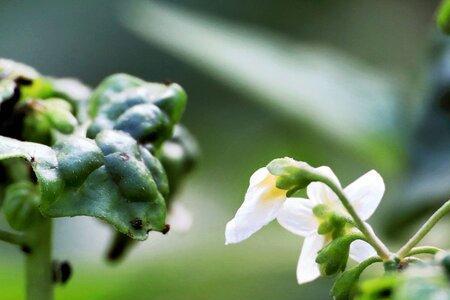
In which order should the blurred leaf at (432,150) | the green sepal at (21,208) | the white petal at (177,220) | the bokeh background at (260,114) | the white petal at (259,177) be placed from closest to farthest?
the white petal at (259,177) → the green sepal at (21,208) → the white petal at (177,220) → the blurred leaf at (432,150) → the bokeh background at (260,114)

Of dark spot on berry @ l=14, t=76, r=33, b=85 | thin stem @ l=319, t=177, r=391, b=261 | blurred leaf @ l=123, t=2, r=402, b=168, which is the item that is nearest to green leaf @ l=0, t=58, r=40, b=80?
dark spot on berry @ l=14, t=76, r=33, b=85

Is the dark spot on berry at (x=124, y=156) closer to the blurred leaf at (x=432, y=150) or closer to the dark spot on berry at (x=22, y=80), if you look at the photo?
the dark spot on berry at (x=22, y=80)

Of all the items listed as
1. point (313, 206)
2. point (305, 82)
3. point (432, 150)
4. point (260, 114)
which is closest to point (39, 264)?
point (313, 206)

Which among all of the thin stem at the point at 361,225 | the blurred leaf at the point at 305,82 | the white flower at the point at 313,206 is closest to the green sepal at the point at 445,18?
the white flower at the point at 313,206

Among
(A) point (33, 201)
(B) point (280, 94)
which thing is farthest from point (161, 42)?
(A) point (33, 201)

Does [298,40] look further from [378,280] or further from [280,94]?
[378,280]

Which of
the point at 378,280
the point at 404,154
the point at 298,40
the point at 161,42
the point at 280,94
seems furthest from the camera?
the point at 298,40

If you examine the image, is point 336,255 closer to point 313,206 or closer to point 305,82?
point 313,206
